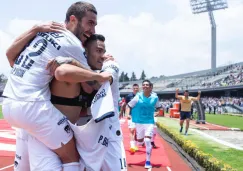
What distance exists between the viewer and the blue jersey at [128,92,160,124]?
10250mm

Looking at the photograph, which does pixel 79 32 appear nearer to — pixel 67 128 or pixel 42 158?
pixel 67 128

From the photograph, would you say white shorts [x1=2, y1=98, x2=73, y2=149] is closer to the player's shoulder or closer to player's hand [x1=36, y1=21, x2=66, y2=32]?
player's hand [x1=36, y1=21, x2=66, y2=32]

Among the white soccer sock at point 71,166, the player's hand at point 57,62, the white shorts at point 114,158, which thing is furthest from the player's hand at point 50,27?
the white shorts at point 114,158

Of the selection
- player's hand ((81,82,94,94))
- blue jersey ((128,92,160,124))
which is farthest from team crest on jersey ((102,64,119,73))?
blue jersey ((128,92,160,124))

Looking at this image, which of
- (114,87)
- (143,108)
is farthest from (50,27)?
(143,108)

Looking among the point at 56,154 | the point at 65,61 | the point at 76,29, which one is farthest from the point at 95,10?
the point at 56,154

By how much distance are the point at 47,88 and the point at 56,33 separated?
448 mm

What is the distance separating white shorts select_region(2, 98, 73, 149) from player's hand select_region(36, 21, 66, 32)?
1.97 ft

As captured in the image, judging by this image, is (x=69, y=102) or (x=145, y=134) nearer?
(x=69, y=102)

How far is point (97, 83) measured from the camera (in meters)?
3.08

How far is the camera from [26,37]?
10.1ft

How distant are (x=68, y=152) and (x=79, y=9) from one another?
1161 mm

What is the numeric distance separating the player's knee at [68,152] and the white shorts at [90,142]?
4cm

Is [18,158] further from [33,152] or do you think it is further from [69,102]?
[69,102]
